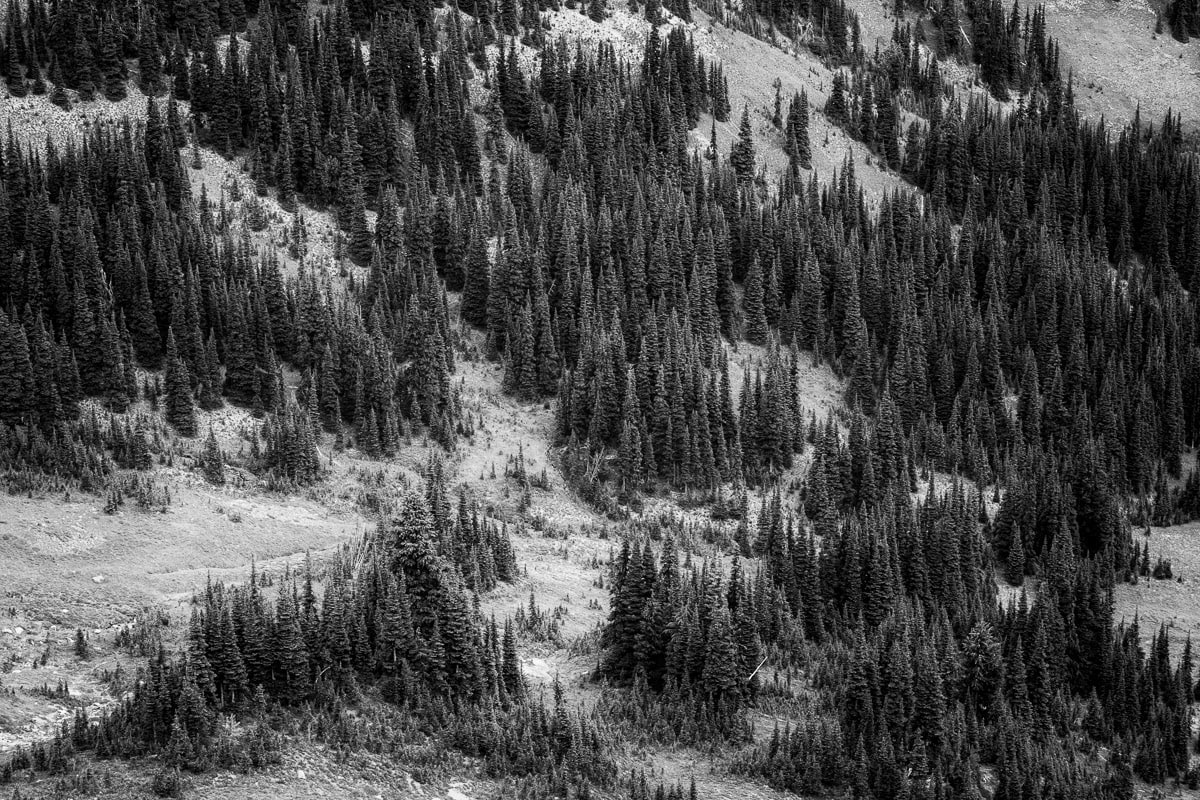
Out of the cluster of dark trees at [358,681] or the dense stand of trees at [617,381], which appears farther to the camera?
the dense stand of trees at [617,381]

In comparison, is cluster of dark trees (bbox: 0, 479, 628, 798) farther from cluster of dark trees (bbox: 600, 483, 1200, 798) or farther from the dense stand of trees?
cluster of dark trees (bbox: 600, 483, 1200, 798)

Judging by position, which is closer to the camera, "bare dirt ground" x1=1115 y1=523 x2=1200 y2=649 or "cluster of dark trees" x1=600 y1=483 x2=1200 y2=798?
"cluster of dark trees" x1=600 y1=483 x2=1200 y2=798

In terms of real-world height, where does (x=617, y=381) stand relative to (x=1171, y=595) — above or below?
above

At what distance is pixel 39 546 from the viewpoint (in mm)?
105062

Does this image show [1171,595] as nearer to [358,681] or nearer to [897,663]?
[897,663]

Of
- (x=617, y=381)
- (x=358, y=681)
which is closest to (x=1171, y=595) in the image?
(x=617, y=381)

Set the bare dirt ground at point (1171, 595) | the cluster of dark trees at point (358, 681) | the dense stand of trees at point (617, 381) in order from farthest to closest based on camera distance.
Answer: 1. the bare dirt ground at point (1171, 595)
2. the dense stand of trees at point (617, 381)
3. the cluster of dark trees at point (358, 681)

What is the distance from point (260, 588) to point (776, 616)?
1555 inches

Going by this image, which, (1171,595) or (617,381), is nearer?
(1171,595)

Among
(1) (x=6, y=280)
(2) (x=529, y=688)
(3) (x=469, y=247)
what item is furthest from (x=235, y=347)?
(2) (x=529, y=688)

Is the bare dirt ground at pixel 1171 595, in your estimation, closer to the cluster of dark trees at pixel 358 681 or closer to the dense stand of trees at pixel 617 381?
the dense stand of trees at pixel 617 381

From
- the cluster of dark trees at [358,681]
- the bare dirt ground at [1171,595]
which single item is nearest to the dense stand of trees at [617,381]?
the cluster of dark trees at [358,681]

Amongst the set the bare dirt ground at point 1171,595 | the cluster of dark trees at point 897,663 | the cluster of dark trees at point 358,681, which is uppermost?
the cluster of dark trees at point 358,681

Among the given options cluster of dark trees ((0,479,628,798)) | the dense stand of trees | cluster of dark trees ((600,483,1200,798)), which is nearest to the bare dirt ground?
the dense stand of trees
